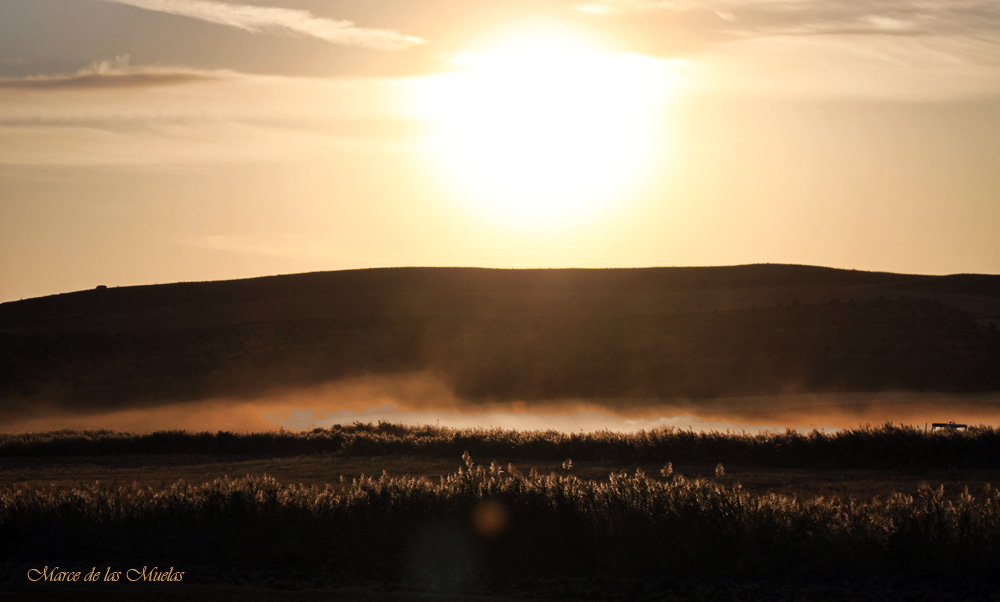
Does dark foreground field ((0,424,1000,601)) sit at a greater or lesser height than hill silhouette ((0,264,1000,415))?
greater

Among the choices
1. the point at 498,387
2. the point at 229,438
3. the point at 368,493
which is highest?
the point at 368,493

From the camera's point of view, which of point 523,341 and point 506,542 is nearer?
point 506,542

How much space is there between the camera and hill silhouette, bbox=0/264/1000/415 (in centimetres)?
5409

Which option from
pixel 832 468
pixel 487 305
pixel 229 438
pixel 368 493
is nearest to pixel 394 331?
pixel 487 305

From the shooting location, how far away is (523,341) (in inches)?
2552

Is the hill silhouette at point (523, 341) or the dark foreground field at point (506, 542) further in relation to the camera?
the hill silhouette at point (523, 341)

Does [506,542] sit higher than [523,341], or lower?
higher

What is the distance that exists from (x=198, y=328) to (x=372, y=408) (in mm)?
22392

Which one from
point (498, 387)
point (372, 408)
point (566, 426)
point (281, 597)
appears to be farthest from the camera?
point (498, 387)

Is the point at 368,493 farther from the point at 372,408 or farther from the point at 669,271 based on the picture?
the point at 669,271

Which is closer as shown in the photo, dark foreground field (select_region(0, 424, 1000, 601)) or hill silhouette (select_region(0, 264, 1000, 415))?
dark foreground field (select_region(0, 424, 1000, 601))

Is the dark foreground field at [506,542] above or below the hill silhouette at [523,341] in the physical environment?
above

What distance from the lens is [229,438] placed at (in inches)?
1139

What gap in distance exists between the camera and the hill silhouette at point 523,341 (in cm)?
5409
